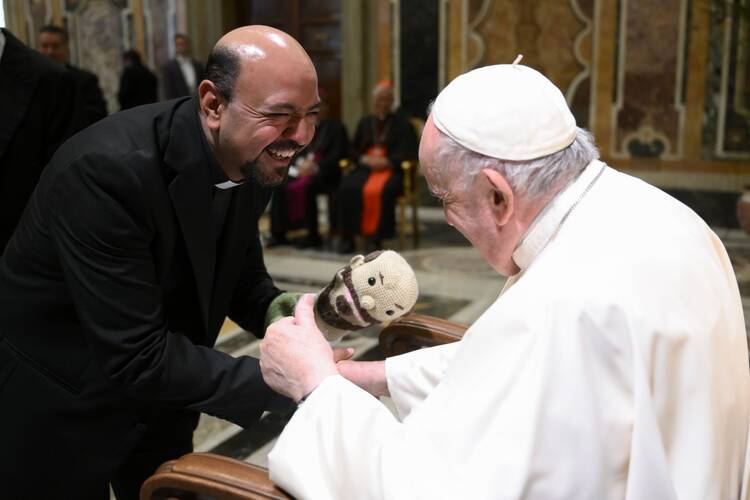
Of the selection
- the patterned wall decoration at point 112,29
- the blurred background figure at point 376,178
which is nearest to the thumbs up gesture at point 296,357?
the blurred background figure at point 376,178

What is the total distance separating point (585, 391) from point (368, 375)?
0.76 m

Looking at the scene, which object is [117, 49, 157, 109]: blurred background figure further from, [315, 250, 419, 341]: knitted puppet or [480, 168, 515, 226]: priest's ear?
[480, 168, 515, 226]: priest's ear

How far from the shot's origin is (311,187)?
24.1 ft

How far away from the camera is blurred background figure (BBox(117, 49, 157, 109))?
9.80m

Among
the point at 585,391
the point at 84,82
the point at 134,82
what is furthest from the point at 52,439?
the point at 134,82

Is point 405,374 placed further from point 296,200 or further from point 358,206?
point 296,200

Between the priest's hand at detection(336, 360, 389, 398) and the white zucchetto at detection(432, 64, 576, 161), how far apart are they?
0.68m

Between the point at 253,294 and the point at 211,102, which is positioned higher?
the point at 211,102

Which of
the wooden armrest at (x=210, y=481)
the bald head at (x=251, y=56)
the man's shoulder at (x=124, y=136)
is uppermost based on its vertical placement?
the bald head at (x=251, y=56)

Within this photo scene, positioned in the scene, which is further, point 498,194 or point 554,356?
point 498,194

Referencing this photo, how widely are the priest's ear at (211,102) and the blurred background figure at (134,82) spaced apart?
8.55m

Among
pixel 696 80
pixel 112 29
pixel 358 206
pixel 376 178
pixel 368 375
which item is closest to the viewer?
pixel 368 375

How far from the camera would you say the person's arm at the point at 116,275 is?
1.57m

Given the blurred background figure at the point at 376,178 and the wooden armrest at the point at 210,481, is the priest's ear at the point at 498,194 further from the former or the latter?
the blurred background figure at the point at 376,178
